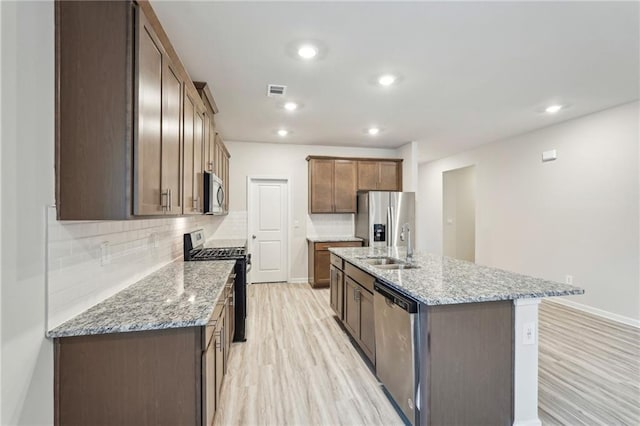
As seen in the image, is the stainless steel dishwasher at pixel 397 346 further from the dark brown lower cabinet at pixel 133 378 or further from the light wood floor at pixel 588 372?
the dark brown lower cabinet at pixel 133 378

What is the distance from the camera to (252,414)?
2.05 meters

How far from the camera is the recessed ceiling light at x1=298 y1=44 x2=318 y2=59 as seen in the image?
2.35m

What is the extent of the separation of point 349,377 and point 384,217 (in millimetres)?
3161

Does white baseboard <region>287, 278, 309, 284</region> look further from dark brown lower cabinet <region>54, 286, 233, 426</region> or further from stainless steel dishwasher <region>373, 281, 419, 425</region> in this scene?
dark brown lower cabinet <region>54, 286, 233, 426</region>

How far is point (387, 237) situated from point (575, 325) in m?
2.64

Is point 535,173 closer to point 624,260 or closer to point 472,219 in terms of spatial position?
point 624,260

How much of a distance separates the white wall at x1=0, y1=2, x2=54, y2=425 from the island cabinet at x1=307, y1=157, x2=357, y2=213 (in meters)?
4.30

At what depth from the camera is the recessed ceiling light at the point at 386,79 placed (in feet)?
9.34

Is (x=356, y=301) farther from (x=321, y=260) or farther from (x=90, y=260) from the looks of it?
(x=321, y=260)

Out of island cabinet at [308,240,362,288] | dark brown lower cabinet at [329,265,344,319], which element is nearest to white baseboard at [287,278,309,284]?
island cabinet at [308,240,362,288]

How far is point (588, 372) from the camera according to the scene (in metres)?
2.51

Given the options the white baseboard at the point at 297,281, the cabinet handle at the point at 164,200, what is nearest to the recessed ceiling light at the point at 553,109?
the cabinet handle at the point at 164,200

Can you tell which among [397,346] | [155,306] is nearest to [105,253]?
[155,306]

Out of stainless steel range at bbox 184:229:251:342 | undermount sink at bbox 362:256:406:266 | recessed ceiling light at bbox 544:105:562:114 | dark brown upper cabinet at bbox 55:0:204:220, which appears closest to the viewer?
dark brown upper cabinet at bbox 55:0:204:220
